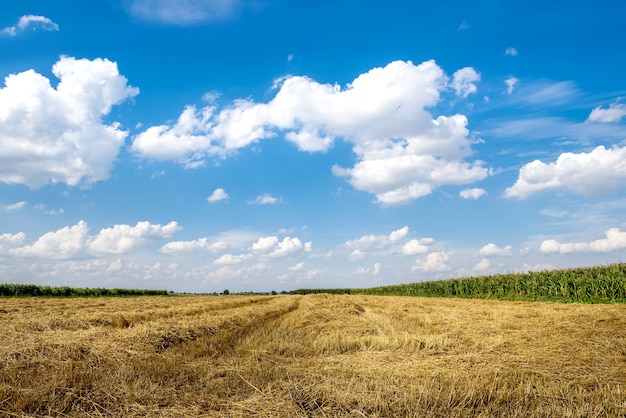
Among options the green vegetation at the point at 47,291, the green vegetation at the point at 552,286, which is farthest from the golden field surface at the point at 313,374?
the green vegetation at the point at 47,291

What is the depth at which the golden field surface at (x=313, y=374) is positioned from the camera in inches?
162

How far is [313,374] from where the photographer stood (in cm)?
512

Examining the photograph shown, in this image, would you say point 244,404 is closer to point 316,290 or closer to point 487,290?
point 487,290

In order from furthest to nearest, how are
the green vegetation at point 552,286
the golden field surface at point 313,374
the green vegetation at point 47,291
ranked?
the green vegetation at point 47,291 → the green vegetation at point 552,286 → the golden field surface at point 313,374

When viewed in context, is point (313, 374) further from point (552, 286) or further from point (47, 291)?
point (47, 291)

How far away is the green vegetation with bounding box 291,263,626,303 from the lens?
23.1 meters

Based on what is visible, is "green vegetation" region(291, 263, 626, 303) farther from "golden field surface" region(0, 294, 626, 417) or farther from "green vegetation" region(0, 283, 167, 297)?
"green vegetation" region(0, 283, 167, 297)

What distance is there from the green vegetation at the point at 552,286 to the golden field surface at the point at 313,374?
17311 millimetres

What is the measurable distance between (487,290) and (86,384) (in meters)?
34.6

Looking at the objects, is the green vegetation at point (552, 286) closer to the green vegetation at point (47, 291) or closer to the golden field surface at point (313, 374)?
the golden field surface at point (313, 374)

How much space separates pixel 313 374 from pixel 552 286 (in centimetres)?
2711

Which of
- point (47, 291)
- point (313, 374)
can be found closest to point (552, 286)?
point (313, 374)

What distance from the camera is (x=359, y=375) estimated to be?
5105mm

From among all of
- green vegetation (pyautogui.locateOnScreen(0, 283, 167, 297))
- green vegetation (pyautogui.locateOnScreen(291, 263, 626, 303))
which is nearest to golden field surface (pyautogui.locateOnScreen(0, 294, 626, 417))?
green vegetation (pyautogui.locateOnScreen(291, 263, 626, 303))
